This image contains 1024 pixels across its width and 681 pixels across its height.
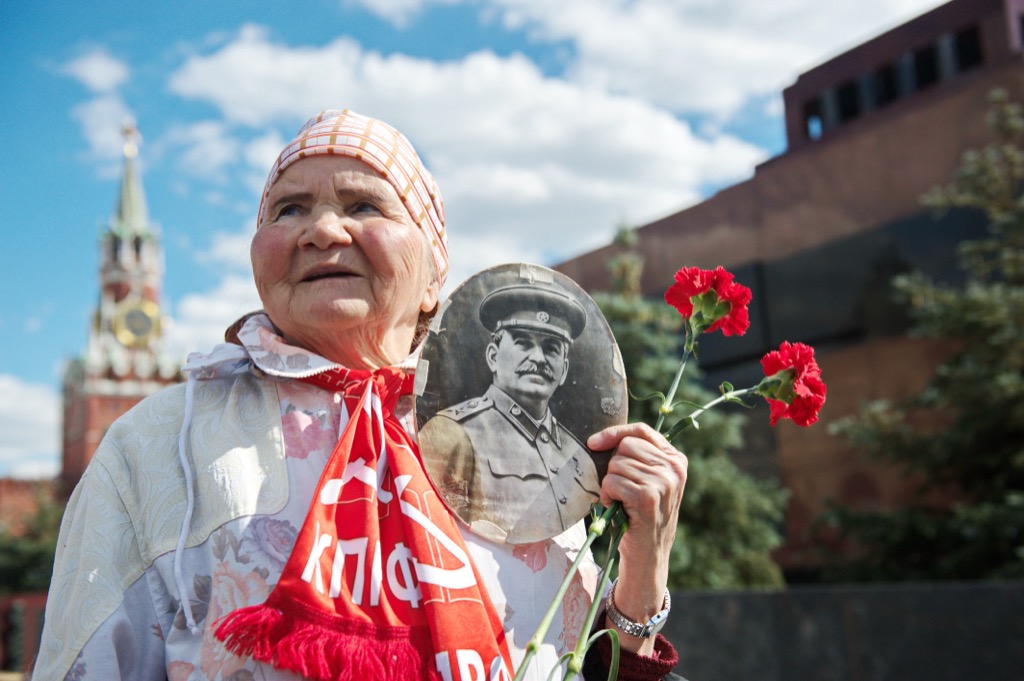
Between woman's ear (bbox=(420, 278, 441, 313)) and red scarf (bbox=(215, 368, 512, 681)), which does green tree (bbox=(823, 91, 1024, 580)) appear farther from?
red scarf (bbox=(215, 368, 512, 681))

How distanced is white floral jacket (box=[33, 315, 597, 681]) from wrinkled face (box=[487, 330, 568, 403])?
23cm

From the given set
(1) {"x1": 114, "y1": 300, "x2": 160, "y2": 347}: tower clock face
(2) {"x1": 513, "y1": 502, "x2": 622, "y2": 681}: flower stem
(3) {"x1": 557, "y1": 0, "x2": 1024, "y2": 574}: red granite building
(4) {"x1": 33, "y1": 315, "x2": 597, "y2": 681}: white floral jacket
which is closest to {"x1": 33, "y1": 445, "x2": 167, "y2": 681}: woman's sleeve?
(4) {"x1": 33, "y1": 315, "x2": 597, "y2": 681}: white floral jacket

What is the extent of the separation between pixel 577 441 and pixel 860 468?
15.8 meters

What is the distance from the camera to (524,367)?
1.65 m

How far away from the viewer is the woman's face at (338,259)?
5.59 ft

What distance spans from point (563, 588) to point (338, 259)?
2.47 feet

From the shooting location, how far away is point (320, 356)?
1.75 metres

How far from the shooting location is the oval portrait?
1.62 meters

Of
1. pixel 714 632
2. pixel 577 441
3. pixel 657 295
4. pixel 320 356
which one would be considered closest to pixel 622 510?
pixel 577 441

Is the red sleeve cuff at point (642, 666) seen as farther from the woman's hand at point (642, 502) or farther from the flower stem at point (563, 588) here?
the flower stem at point (563, 588)

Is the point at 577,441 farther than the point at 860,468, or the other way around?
the point at 860,468

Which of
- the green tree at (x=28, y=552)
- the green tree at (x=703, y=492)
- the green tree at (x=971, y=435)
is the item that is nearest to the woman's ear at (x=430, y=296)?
the green tree at (x=971, y=435)

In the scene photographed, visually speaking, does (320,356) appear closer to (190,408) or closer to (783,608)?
(190,408)

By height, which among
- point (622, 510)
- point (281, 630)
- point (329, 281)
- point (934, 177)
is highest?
point (934, 177)
